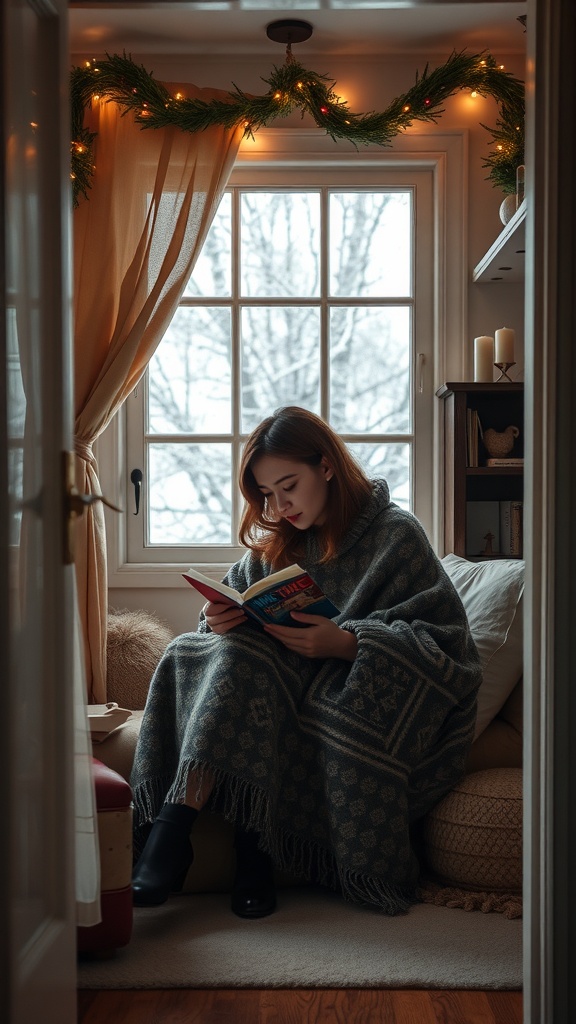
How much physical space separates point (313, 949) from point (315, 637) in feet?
2.17

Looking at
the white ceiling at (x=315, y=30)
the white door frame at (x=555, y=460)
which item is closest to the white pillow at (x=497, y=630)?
the white door frame at (x=555, y=460)

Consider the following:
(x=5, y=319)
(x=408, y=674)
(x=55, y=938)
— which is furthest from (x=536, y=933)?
(x=5, y=319)

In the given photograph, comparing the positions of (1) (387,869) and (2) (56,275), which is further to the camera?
(1) (387,869)

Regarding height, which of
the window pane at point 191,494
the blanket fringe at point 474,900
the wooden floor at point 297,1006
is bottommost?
the blanket fringe at point 474,900

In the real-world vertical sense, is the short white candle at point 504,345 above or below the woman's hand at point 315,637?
above

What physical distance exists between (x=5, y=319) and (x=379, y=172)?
259 centimetres

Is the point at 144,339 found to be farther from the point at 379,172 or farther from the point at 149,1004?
the point at 149,1004

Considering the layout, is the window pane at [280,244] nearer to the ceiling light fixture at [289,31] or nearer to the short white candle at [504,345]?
the ceiling light fixture at [289,31]

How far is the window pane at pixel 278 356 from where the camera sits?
3582mm

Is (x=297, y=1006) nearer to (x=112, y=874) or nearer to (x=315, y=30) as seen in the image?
(x=112, y=874)

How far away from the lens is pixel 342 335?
3.58 m

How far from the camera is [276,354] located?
359cm

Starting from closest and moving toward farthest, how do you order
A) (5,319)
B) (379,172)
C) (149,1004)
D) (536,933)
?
1. (5,319)
2. (536,933)
3. (149,1004)
4. (379,172)

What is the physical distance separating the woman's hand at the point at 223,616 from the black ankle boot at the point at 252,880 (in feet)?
1.46
